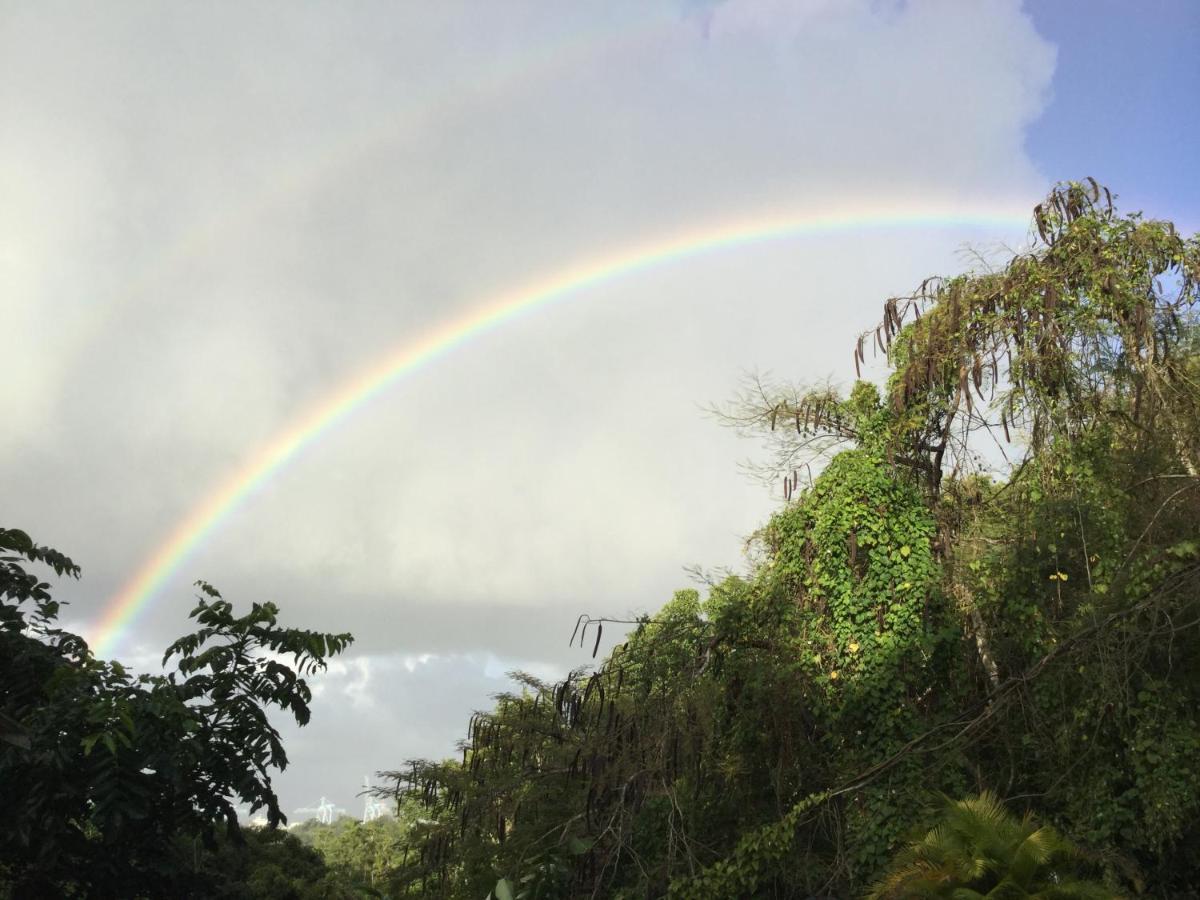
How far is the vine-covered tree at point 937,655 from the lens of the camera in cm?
1124

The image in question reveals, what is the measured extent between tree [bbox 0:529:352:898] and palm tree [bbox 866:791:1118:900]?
5.82 meters

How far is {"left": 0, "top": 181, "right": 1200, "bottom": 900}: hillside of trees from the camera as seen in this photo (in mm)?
8547

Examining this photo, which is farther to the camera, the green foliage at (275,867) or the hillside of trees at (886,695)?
the green foliage at (275,867)

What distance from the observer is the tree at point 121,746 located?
7.76 meters

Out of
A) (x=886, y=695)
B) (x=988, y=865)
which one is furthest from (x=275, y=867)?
(x=988, y=865)

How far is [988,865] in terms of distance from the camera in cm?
877

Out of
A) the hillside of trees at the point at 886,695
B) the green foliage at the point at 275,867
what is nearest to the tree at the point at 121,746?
the hillside of trees at the point at 886,695

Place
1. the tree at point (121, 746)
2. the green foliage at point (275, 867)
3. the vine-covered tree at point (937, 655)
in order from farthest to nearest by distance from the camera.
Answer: the green foliage at point (275, 867)
the vine-covered tree at point (937, 655)
the tree at point (121, 746)

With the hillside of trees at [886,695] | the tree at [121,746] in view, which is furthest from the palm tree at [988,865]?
the tree at [121,746]

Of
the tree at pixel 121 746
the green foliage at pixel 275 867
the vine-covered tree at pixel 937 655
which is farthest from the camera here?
the green foliage at pixel 275 867

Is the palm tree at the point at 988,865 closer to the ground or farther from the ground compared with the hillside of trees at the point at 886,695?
closer to the ground

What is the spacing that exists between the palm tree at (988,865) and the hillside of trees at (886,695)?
33mm

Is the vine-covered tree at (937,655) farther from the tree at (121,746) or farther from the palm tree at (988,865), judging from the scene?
the tree at (121,746)

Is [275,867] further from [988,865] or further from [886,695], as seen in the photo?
[988,865]
